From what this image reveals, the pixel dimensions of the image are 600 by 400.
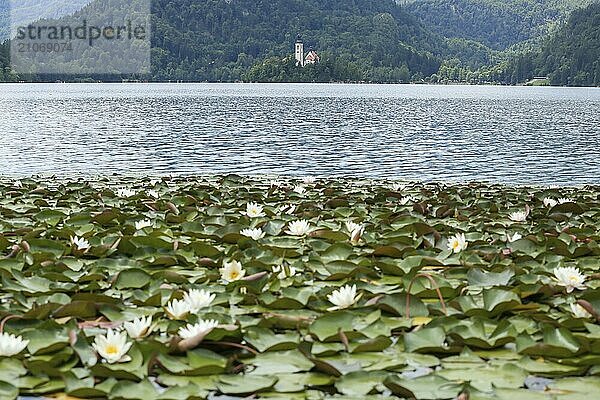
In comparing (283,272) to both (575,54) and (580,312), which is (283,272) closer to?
(580,312)

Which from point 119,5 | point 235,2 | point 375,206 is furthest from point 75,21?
point 375,206

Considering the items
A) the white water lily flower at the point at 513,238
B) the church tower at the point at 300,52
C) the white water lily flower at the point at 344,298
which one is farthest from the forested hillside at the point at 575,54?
the white water lily flower at the point at 344,298

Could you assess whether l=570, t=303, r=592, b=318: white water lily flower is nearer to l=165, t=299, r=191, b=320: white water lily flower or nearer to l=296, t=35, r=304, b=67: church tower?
l=165, t=299, r=191, b=320: white water lily flower

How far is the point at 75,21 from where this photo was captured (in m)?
140

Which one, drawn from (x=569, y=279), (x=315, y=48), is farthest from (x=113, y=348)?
(x=315, y=48)

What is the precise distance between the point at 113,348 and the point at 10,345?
1.28 feet

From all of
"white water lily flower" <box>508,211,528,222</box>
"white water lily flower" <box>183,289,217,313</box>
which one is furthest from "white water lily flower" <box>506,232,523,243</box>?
"white water lily flower" <box>183,289,217,313</box>

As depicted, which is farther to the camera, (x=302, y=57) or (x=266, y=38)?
(x=266, y=38)

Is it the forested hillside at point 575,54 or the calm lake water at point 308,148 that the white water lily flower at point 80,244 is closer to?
the calm lake water at point 308,148

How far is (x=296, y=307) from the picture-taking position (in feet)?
12.0
